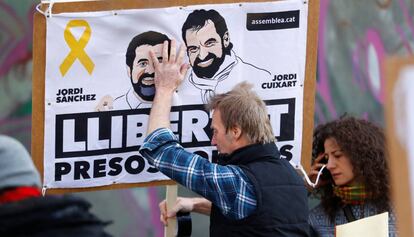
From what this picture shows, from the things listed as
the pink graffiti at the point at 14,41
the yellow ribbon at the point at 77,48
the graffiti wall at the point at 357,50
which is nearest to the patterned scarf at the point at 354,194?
the yellow ribbon at the point at 77,48

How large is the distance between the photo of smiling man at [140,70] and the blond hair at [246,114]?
0.91 ft

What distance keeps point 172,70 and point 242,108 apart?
0.33 meters

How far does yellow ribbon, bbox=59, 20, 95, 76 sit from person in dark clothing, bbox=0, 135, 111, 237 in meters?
1.46

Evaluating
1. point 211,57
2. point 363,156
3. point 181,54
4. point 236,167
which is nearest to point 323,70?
point 363,156

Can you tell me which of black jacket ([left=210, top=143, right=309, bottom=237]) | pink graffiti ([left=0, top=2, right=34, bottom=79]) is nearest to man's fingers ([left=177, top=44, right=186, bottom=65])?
black jacket ([left=210, top=143, right=309, bottom=237])

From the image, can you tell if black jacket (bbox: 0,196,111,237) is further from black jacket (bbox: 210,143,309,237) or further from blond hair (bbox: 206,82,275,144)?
blond hair (bbox: 206,82,275,144)

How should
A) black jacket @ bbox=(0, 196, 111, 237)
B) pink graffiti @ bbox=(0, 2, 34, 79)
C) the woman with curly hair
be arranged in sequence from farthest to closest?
pink graffiti @ bbox=(0, 2, 34, 79), the woman with curly hair, black jacket @ bbox=(0, 196, 111, 237)

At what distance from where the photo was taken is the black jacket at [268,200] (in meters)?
4.00

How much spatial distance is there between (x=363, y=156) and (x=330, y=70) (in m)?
1.57

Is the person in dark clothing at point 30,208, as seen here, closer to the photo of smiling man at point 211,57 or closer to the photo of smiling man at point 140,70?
the photo of smiling man at point 140,70

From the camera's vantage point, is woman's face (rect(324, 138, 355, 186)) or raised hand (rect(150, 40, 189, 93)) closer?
raised hand (rect(150, 40, 189, 93))

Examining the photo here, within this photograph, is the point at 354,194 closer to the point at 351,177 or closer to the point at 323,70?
the point at 351,177

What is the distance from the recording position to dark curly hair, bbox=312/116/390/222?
4805mm

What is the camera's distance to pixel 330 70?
6344mm
